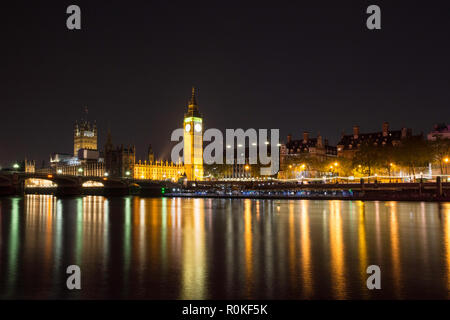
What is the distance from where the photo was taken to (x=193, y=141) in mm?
168875

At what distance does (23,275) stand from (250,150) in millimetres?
149236

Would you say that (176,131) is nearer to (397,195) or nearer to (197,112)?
(197,112)

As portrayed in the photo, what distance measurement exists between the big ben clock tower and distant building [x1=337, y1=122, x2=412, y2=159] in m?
52.8

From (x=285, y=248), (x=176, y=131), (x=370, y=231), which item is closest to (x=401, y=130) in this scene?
(x=176, y=131)

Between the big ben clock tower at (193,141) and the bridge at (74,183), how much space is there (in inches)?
1547

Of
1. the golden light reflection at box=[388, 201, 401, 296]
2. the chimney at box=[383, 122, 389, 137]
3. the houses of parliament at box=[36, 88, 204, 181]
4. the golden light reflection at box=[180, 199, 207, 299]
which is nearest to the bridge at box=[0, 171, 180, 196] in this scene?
the houses of parliament at box=[36, 88, 204, 181]

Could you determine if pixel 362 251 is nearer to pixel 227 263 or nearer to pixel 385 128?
pixel 227 263

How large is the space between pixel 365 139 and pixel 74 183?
86019 mm

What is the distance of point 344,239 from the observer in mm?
20891

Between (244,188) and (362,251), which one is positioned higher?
(244,188)

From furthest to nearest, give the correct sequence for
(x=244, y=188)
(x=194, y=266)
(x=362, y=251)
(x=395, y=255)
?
(x=244, y=188) < (x=362, y=251) < (x=395, y=255) < (x=194, y=266)

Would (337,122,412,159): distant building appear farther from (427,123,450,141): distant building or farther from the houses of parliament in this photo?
the houses of parliament

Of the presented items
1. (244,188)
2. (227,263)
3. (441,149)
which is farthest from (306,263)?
(244,188)

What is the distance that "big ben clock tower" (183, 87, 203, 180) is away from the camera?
162375mm
